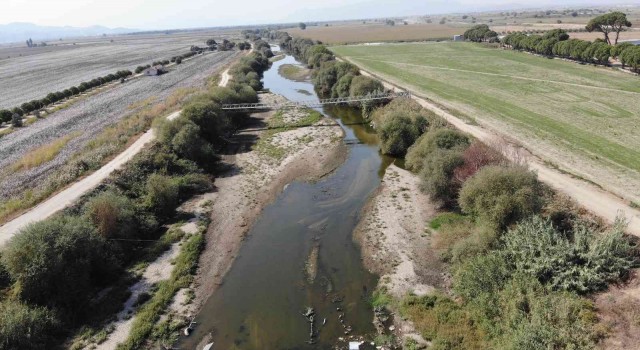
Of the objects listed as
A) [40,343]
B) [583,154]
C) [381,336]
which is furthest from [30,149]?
[583,154]

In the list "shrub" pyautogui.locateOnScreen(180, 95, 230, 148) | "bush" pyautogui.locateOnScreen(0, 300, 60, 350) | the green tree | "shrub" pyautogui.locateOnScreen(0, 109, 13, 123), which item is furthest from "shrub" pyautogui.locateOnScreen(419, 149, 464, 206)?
the green tree

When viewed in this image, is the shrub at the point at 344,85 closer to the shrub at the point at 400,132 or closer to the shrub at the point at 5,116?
the shrub at the point at 400,132

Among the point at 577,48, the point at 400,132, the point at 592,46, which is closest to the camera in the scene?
the point at 400,132

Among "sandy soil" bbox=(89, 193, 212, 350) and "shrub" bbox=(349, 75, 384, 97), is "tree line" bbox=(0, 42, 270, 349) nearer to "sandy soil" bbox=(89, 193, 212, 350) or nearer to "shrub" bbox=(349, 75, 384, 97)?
"sandy soil" bbox=(89, 193, 212, 350)

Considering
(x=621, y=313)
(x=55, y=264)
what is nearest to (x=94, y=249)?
(x=55, y=264)

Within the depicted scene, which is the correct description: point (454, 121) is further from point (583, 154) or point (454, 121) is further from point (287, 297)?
point (287, 297)

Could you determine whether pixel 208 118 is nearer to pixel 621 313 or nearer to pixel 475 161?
pixel 475 161
